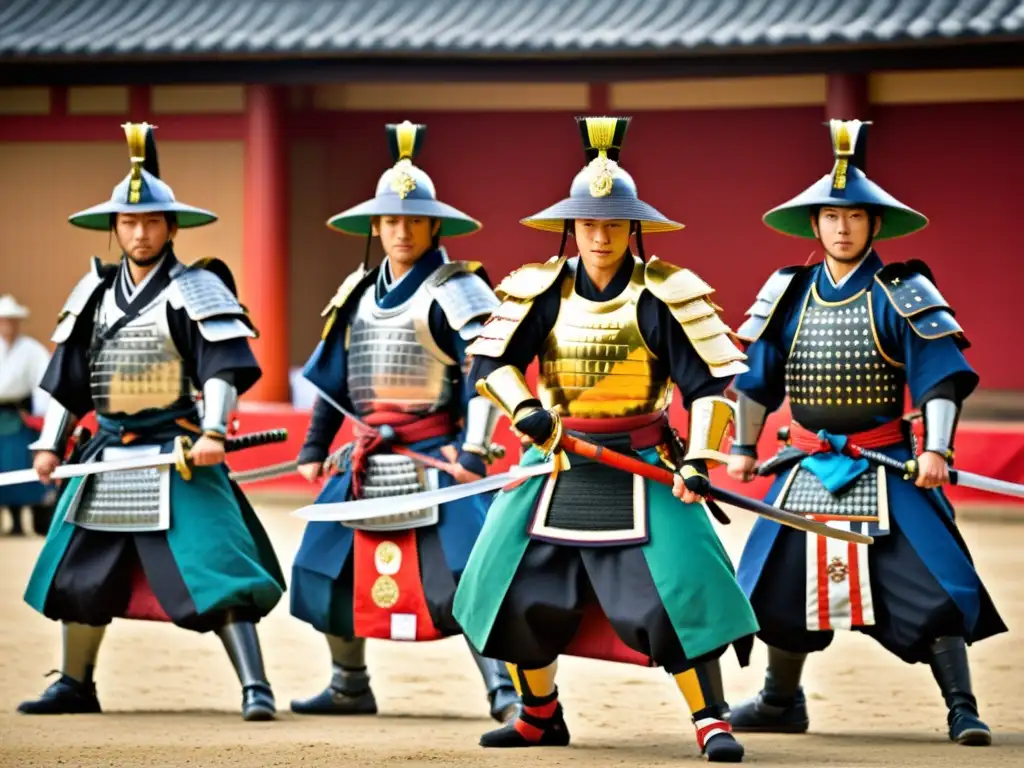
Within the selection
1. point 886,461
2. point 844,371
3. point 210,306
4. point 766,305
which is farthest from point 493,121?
point 886,461

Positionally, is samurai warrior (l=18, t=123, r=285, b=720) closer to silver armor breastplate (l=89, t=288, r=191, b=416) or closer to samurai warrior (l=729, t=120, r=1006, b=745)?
silver armor breastplate (l=89, t=288, r=191, b=416)

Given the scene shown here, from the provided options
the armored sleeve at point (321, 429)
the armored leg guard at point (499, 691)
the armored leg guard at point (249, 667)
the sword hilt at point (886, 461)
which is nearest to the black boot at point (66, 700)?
the armored leg guard at point (249, 667)

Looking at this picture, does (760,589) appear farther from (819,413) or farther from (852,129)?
(852,129)

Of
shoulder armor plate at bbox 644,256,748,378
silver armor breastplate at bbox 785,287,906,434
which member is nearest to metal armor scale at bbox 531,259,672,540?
shoulder armor plate at bbox 644,256,748,378

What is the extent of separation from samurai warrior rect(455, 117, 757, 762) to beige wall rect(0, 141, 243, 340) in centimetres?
967

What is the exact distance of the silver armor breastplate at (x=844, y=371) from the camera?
609 cm

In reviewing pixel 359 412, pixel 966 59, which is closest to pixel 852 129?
pixel 359 412

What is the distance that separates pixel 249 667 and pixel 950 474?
225cm

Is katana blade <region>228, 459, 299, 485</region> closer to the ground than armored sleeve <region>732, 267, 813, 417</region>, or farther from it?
closer to the ground

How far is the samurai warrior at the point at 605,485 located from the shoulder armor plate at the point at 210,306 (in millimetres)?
1156

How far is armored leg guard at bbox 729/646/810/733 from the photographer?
6254mm

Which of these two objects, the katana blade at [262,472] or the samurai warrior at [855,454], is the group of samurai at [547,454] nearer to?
the samurai warrior at [855,454]

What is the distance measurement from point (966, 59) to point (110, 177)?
6.41 m

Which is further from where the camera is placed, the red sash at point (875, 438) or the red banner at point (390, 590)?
the red banner at point (390, 590)
